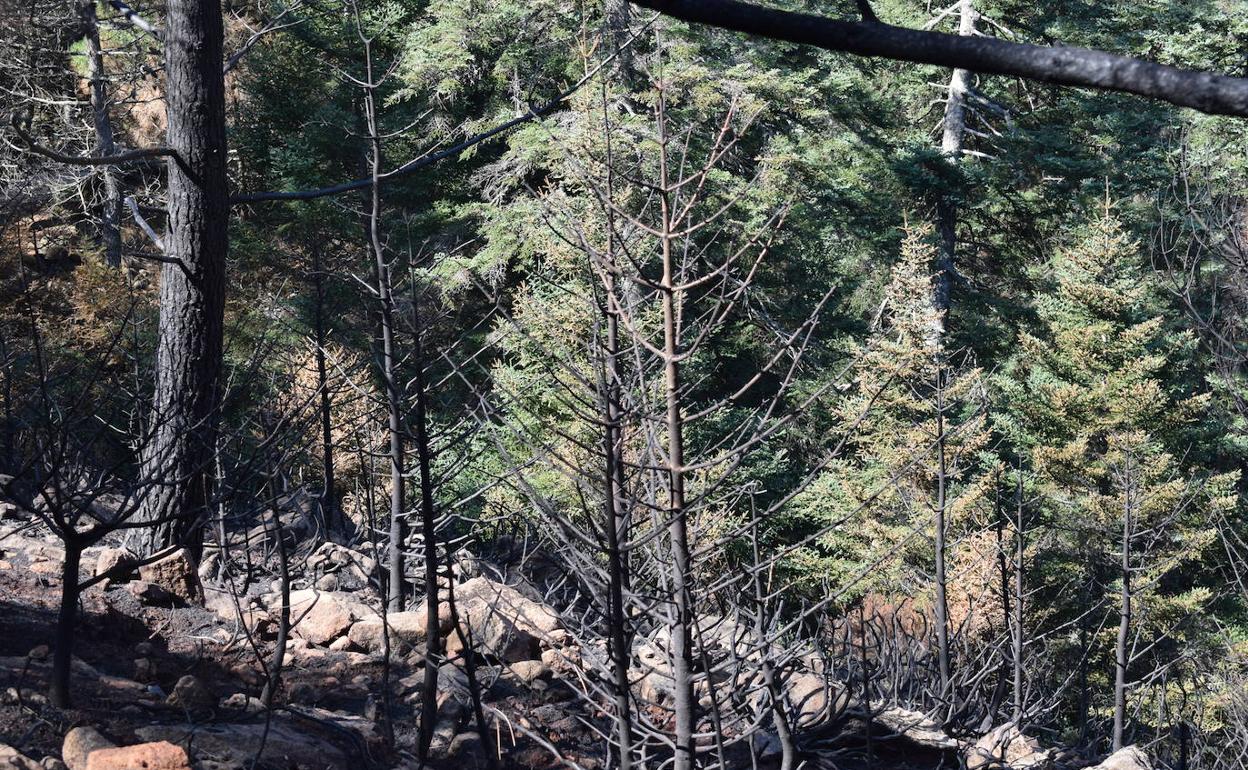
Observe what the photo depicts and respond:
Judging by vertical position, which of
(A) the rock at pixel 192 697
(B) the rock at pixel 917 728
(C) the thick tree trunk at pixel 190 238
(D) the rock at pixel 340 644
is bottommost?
(B) the rock at pixel 917 728

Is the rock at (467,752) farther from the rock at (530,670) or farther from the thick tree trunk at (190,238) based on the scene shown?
the thick tree trunk at (190,238)

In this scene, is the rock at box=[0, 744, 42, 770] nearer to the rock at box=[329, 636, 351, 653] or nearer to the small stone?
the small stone

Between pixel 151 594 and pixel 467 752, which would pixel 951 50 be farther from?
pixel 151 594

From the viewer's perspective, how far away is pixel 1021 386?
2281 centimetres

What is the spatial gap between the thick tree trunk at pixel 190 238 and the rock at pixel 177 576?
6.9 inches

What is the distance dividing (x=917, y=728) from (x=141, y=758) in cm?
358

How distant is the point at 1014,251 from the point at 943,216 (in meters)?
2.84

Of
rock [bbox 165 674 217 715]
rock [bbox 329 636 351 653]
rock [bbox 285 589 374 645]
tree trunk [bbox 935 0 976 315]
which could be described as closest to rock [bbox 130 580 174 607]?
rock [bbox 285 589 374 645]

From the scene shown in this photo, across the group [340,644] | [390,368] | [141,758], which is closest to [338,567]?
[340,644]

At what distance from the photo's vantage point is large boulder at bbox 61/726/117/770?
316 centimetres

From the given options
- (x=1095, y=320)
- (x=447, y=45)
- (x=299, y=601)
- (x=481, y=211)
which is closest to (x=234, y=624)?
(x=299, y=601)

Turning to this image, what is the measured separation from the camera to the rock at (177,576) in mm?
5352

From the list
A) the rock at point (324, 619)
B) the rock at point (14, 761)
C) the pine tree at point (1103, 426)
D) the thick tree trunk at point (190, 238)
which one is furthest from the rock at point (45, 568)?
the pine tree at point (1103, 426)

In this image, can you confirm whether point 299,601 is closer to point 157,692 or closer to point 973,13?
point 157,692
